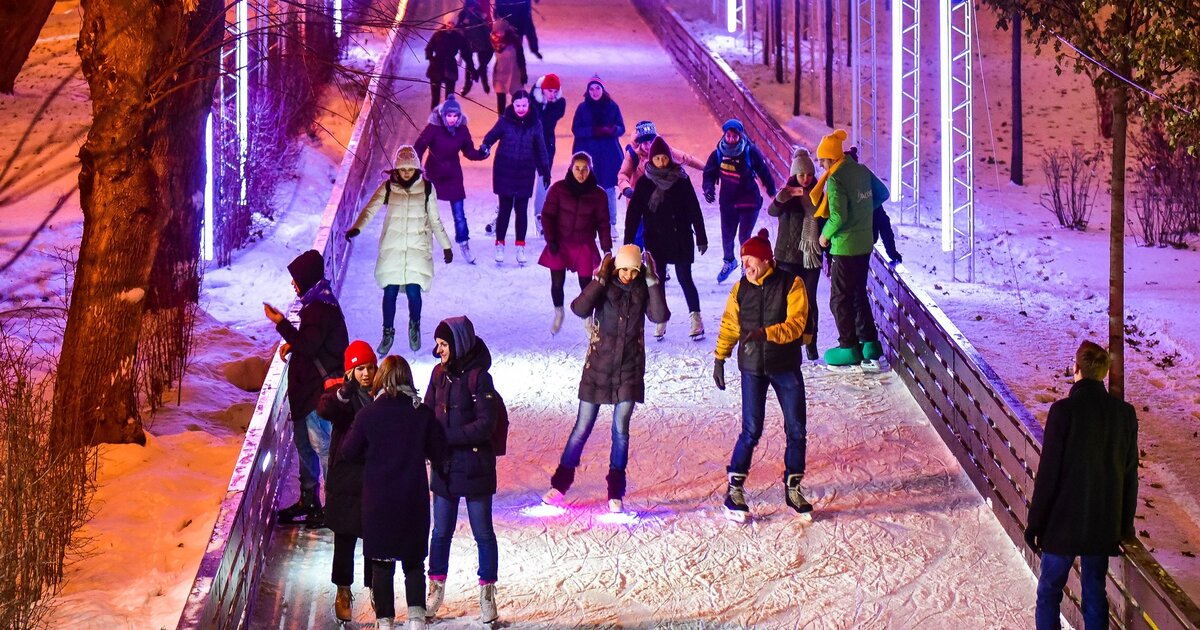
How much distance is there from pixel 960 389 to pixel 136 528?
5556 mm

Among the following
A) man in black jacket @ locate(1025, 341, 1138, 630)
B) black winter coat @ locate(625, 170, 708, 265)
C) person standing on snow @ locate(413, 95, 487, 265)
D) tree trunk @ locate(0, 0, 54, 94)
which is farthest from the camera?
person standing on snow @ locate(413, 95, 487, 265)

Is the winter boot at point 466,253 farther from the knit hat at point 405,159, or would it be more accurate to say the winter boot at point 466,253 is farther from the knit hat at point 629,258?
the knit hat at point 629,258

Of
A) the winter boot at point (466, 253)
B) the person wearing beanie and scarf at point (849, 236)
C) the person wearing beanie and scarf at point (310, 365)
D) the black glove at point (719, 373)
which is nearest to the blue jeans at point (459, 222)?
the winter boot at point (466, 253)

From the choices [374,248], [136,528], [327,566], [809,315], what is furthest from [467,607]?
[374,248]

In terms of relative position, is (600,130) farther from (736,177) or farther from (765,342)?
(765,342)

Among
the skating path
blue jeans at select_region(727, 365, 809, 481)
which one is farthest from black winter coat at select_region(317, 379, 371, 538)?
blue jeans at select_region(727, 365, 809, 481)

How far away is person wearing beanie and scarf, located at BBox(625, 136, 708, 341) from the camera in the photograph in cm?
1264

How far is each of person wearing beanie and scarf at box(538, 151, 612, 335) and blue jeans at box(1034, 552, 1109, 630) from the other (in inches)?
235

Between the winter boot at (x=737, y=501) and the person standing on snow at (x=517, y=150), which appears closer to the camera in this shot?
the winter boot at (x=737, y=501)

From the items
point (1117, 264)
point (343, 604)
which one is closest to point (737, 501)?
point (343, 604)

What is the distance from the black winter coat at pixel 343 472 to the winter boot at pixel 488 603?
2.48ft

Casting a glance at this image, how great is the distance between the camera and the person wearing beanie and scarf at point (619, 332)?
30.0 ft

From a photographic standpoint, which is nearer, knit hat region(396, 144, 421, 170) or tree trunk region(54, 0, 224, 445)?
tree trunk region(54, 0, 224, 445)

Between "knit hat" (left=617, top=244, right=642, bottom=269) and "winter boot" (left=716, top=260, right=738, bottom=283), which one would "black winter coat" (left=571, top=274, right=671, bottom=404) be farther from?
"winter boot" (left=716, top=260, right=738, bottom=283)
